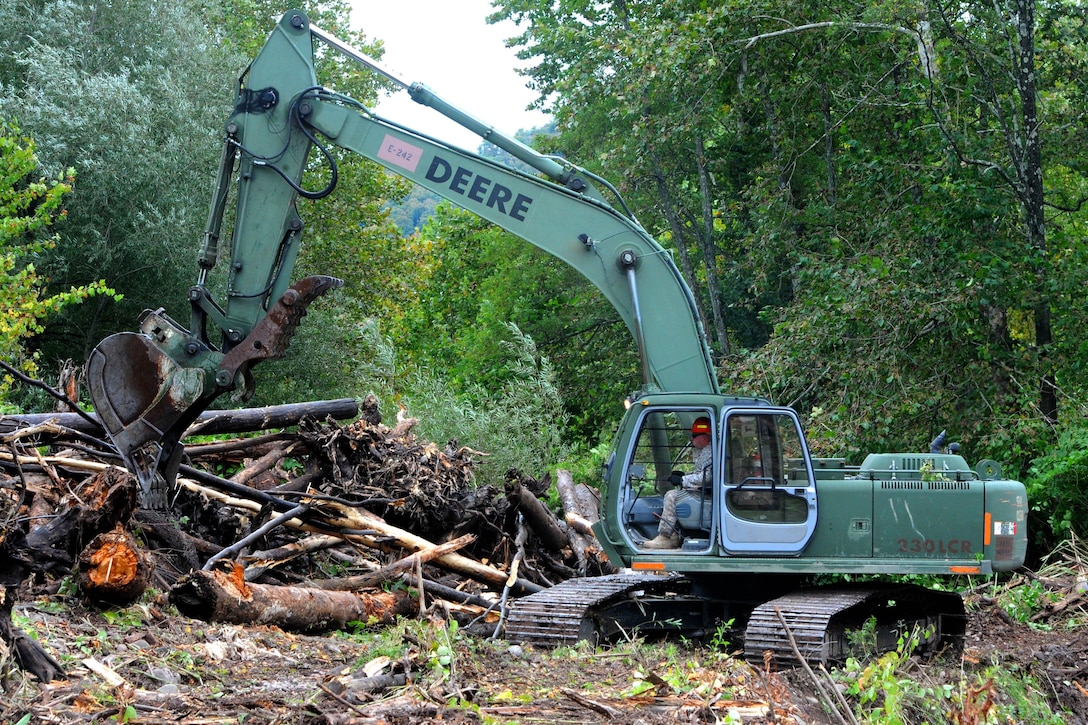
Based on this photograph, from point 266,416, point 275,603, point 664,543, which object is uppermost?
point 266,416

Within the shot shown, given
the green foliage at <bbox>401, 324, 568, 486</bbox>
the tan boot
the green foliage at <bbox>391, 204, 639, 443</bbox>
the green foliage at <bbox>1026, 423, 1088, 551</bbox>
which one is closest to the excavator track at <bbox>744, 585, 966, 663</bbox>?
the tan boot

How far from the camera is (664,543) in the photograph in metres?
8.16

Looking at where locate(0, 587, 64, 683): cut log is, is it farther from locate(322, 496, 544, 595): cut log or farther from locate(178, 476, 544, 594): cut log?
locate(322, 496, 544, 595): cut log

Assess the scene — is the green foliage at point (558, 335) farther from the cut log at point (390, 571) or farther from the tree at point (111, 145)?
the cut log at point (390, 571)

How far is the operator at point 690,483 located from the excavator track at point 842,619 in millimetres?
822

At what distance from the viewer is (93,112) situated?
62.0ft

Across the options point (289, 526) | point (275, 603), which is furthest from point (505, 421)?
point (275, 603)

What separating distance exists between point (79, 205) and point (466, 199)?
12.9 metres

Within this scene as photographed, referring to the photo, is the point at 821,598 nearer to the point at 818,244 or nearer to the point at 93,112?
the point at 818,244

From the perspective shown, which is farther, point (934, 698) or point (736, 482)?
point (736, 482)

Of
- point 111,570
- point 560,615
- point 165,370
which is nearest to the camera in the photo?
point 111,570

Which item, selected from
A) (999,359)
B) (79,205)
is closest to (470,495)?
(999,359)

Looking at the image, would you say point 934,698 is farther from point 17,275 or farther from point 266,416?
point 17,275

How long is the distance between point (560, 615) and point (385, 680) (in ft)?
7.25
